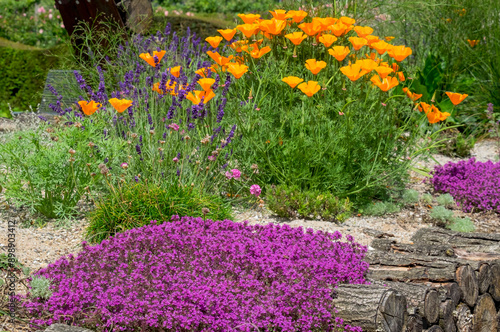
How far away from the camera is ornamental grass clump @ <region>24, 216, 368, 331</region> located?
286 centimetres

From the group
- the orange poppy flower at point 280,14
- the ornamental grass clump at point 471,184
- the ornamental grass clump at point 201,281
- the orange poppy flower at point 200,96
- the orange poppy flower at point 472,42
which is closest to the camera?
the ornamental grass clump at point 201,281

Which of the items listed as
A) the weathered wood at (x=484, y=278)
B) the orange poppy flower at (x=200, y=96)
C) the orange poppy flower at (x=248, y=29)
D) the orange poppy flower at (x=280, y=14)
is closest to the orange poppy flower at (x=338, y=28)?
the orange poppy flower at (x=280, y=14)

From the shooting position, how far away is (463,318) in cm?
342

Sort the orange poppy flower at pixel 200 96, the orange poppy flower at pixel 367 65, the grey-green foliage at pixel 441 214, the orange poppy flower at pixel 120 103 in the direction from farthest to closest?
the grey-green foliage at pixel 441 214, the orange poppy flower at pixel 367 65, the orange poppy flower at pixel 200 96, the orange poppy flower at pixel 120 103

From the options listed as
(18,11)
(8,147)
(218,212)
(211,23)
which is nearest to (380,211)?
(218,212)

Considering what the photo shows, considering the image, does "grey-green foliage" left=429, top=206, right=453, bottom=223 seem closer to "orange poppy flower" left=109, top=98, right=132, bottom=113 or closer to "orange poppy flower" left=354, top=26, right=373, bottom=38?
"orange poppy flower" left=354, top=26, right=373, bottom=38

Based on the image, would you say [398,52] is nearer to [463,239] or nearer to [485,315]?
[463,239]

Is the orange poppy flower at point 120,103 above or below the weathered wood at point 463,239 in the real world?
above

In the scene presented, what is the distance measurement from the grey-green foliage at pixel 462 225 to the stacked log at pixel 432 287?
67 centimetres

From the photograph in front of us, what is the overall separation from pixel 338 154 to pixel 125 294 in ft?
8.03

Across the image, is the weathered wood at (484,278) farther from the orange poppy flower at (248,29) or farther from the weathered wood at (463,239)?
the orange poppy flower at (248,29)

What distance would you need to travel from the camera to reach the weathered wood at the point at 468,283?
3.39m

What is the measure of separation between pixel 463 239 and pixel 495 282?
19.4 inches

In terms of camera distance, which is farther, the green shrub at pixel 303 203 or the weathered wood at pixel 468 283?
the green shrub at pixel 303 203
